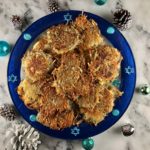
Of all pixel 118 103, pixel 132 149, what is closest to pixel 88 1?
pixel 118 103

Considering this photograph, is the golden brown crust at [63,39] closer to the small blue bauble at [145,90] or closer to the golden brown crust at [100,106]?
the golden brown crust at [100,106]

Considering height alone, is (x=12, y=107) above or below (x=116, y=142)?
above

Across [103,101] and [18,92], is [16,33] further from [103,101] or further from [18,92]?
[103,101]

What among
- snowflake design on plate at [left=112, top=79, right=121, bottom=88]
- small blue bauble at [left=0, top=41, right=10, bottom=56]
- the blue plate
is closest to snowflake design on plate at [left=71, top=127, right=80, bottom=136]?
the blue plate

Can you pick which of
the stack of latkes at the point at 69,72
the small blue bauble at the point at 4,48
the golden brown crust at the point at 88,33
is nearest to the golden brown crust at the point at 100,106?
the stack of latkes at the point at 69,72

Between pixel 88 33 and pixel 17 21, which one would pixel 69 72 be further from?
pixel 17 21

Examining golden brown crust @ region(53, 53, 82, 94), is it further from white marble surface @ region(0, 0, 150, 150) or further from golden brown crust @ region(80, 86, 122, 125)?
white marble surface @ region(0, 0, 150, 150)
